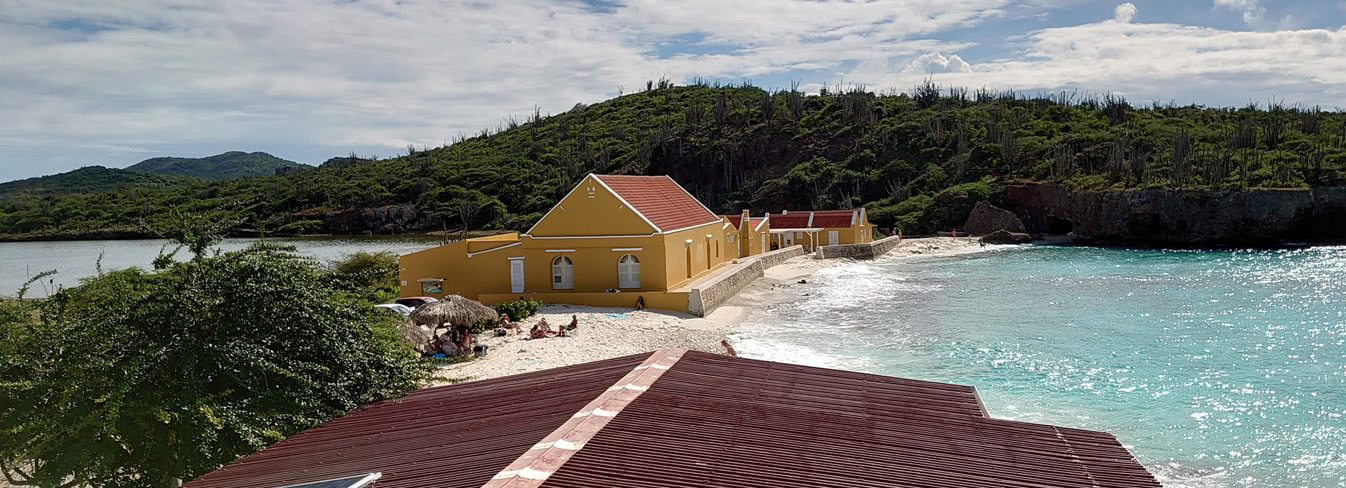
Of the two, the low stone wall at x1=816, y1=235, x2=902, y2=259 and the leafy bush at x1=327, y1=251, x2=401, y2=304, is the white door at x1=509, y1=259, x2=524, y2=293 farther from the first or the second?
the low stone wall at x1=816, y1=235, x2=902, y2=259

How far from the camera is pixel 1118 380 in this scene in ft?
60.1

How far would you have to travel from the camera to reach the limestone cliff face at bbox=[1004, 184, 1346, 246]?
53938mm

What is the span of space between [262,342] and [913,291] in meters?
27.3

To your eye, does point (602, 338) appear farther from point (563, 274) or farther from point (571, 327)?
point (563, 274)

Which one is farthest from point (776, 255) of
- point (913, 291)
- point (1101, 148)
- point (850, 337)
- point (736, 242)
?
point (1101, 148)

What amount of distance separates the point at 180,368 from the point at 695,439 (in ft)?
19.0

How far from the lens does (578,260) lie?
26156 mm

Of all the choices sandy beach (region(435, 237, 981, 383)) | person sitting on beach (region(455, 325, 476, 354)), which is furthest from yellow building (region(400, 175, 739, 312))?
person sitting on beach (region(455, 325, 476, 354))

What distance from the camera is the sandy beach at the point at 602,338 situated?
1747 cm

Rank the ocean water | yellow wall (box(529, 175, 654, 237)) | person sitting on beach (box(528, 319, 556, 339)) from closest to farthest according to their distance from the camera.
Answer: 1. the ocean water
2. person sitting on beach (box(528, 319, 556, 339))
3. yellow wall (box(529, 175, 654, 237))

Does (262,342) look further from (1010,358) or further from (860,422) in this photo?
(1010,358)

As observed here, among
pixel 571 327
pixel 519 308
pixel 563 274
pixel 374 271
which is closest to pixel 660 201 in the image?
pixel 563 274

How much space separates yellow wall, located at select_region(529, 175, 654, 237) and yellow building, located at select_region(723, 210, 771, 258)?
1217 centimetres

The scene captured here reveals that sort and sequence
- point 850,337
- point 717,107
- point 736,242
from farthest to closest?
point 717,107 < point 736,242 < point 850,337
